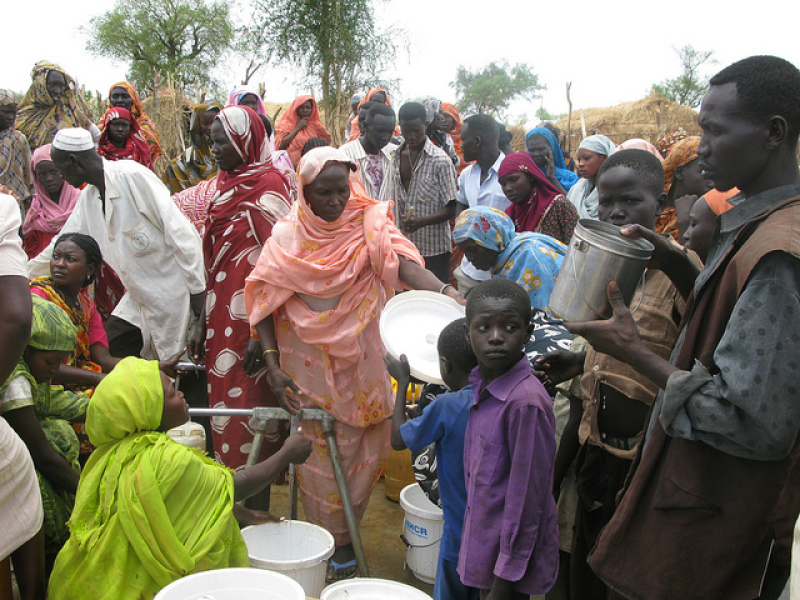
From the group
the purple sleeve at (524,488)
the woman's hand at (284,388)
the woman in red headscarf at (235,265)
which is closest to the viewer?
the purple sleeve at (524,488)

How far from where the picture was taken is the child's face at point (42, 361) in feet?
9.37

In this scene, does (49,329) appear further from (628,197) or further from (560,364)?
(628,197)

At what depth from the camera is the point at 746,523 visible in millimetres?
1604

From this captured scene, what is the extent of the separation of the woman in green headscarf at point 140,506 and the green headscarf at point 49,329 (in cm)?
64

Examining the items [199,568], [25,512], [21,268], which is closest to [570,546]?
[199,568]

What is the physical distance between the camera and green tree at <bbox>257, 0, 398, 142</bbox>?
15.7 m

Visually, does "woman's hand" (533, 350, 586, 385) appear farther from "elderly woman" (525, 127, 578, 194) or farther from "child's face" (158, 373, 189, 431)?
"elderly woman" (525, 127, 578, 194)

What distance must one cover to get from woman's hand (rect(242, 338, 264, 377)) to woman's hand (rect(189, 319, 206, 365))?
1.52 feet

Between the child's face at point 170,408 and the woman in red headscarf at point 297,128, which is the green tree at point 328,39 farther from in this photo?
the child's face at point 170,408

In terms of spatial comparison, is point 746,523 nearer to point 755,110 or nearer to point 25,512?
point 755,110

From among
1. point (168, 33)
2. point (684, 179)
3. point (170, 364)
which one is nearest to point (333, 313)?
point (170, 364)

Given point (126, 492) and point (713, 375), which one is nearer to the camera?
point (713, 375)

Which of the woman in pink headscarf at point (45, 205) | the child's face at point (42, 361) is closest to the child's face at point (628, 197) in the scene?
the child's face at point (42, 361)

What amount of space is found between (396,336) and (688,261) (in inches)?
56.3
